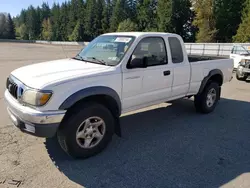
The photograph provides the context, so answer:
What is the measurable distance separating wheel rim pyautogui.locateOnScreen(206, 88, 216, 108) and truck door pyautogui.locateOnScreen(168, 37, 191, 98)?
100cm

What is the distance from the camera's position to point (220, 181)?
3.13 metres

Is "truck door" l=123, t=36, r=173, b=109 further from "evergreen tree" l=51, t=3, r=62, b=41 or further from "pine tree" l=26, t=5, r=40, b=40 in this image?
"pine tree" l=26, t=5, r=40, b=40

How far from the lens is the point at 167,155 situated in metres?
3.76

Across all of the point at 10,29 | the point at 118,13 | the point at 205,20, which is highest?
the point at 118,13

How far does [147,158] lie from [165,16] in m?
61.0

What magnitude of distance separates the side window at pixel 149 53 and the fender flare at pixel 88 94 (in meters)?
0.57

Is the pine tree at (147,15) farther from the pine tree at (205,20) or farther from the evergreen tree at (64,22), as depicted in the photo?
the evergreen tree at (64,22)

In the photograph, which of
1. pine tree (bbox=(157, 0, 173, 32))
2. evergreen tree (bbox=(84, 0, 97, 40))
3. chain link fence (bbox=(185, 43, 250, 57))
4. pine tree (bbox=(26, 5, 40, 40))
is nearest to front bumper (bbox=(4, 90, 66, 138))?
chain link fence (bbox=(185, 43, 250, 57))

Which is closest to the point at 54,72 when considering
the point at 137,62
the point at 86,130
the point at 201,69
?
the point at 86,130

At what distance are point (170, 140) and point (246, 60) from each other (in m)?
7.93

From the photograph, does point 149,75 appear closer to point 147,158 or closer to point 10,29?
point 147,158

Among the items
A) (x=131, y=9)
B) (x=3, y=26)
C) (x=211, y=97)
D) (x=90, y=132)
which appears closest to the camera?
(x=90, y=132)

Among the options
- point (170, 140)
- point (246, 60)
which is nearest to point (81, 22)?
point (246, 60)

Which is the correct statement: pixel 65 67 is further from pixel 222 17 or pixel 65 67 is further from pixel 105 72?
pixel 222 17
